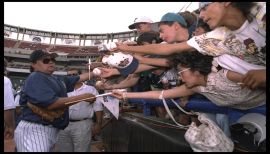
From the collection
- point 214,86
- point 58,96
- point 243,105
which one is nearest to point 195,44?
point 214,86

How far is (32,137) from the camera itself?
121 inches

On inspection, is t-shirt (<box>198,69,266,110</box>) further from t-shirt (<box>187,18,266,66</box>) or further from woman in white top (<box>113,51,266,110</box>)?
t-shirt (<box>187,18,266,66</box>)

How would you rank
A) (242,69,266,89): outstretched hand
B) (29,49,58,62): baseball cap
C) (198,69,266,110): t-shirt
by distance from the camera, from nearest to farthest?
(242,69,266,89): outstretched hand → (198,69,266,110): t-shirt → (29,49,58,62): baseball cap

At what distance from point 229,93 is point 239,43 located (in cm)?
40

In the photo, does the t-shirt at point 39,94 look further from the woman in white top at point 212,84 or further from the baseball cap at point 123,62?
the woman in white top at point 212,84

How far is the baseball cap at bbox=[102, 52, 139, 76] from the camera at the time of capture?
2.70 m

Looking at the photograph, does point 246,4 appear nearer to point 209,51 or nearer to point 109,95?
point 209,51

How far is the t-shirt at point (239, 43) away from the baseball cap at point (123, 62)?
2.24ft

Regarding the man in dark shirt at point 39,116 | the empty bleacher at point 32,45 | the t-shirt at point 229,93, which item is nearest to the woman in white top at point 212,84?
the t-shirt at point 229,93

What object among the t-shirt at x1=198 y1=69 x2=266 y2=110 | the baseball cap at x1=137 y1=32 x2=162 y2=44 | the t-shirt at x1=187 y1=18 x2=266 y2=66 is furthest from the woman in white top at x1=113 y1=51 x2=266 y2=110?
the baseball cap at x1=137 y1=32 x2=162 y2=44

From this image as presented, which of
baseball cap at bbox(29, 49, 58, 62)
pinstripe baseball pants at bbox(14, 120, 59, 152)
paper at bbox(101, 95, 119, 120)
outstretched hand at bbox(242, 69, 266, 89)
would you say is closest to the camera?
outstretched hand at bbox(242, 69, 266, 89)

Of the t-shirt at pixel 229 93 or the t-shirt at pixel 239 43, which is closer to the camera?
the t-shirt at pixel 239 43

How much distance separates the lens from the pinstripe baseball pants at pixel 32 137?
3062mm

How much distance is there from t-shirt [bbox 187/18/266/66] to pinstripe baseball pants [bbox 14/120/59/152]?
6.37 ft
